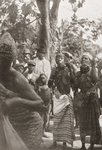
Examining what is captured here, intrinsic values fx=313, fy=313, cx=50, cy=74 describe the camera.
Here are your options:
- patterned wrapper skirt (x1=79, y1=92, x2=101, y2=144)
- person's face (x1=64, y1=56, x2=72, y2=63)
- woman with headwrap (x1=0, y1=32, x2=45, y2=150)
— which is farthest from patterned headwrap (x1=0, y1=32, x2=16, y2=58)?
patterned wrapper skirt (x1=79, y1=92, x2=101, y2=144)

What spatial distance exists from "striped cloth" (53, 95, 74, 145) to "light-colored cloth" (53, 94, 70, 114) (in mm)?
47

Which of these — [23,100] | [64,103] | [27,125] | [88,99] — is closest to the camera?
[23,100]

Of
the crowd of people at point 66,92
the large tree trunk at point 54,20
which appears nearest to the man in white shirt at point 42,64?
the crowd of people at point 66,92

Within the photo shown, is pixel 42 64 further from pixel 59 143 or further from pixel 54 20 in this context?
pixel 59 143

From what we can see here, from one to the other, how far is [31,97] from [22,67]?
2.36 feet

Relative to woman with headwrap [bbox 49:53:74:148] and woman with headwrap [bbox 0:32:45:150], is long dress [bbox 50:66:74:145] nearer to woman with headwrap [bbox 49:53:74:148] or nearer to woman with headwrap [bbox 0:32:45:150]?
woman with headwrap [bbox 49:53:74:148]

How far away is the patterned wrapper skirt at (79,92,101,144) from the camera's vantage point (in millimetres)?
4305

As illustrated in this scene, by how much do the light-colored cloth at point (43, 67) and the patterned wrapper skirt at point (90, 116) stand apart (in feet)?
2.13

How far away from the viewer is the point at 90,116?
435 cm

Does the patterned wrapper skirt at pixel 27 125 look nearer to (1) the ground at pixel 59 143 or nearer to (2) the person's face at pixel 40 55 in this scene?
(1) the ground at pixel 59 143

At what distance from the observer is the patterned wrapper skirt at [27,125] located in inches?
149

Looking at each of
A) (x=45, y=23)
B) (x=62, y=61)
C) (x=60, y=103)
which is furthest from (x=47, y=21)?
(x=60, y=103)

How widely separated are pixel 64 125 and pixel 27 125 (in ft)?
2.87

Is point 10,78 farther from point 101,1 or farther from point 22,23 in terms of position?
point 101,1
